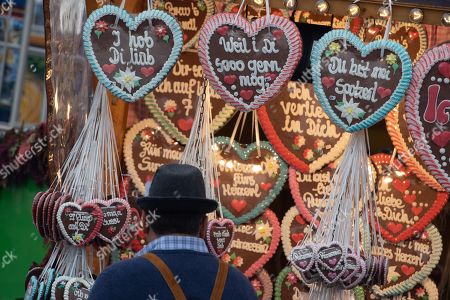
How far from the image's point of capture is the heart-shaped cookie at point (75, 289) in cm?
546

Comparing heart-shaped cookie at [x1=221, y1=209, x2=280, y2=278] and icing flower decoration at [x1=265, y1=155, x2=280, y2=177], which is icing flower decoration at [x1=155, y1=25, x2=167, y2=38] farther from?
heart-shaped cookie at [x1=221, y1=209, x2=280, y2=278]

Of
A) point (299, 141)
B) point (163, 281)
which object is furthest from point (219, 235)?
point (163, 281)

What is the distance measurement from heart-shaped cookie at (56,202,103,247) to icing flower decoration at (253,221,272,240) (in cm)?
149

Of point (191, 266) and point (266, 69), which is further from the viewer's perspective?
point (266, 69)

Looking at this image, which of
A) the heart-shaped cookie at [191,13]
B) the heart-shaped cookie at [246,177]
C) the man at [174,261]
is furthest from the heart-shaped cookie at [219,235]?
the man at [174,261]

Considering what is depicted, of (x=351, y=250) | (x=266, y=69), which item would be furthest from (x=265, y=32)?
(x=351, y=250)

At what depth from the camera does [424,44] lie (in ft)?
20.5

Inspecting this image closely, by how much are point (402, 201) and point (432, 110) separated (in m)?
1.45

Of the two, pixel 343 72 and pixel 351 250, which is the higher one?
pixel 343 72

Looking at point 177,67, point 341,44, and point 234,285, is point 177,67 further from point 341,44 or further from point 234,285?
point 234,285

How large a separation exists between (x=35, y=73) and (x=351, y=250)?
Result: 5.07m

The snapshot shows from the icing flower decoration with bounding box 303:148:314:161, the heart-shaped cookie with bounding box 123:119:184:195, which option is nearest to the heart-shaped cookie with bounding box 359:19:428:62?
the icing flower decoration with bounding box 303:148:314:161

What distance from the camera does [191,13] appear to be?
21.2 ft

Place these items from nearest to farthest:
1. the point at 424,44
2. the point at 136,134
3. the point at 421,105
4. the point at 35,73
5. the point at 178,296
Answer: the point at 178,296 → the point at 421,105 → the point at 424,44 → the point at 136,134 → the point at 35,73
